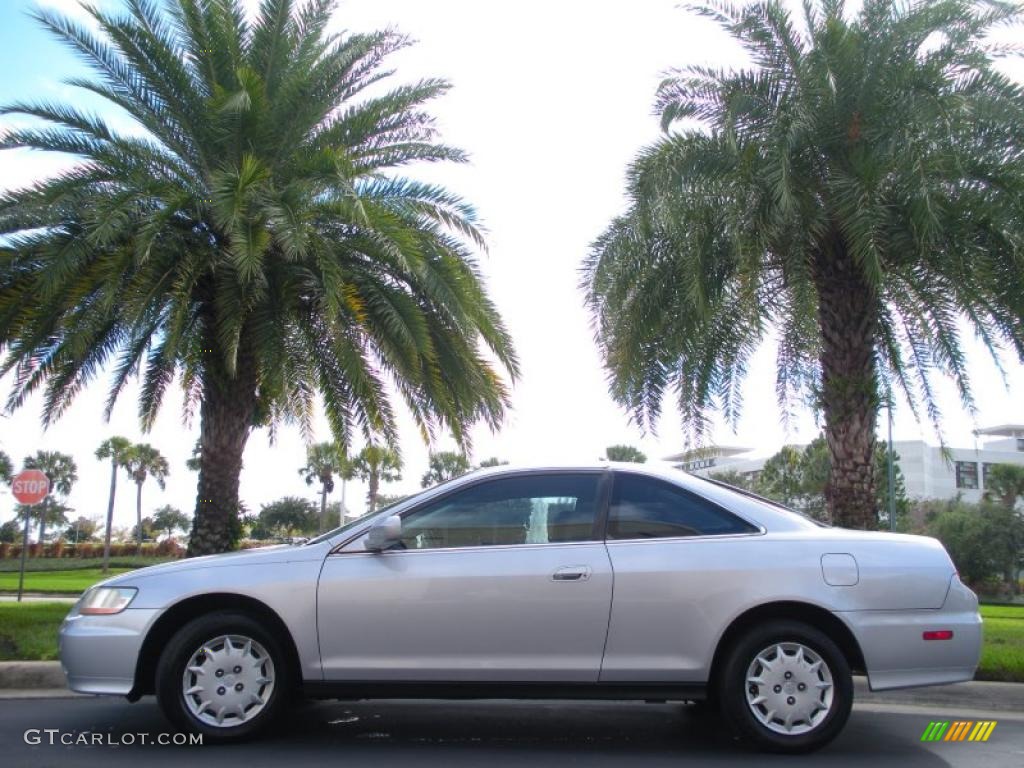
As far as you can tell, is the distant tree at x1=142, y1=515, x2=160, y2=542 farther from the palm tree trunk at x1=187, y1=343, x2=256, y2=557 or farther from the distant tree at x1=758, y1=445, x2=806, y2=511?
the palm tree trunk at x1=187, y1=343, x2=256, y2=557

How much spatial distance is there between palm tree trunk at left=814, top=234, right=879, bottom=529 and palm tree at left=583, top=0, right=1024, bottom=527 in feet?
0.05

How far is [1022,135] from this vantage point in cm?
979

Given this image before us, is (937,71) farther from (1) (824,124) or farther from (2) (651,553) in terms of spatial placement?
(2) (651,553)

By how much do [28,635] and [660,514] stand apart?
624 cm

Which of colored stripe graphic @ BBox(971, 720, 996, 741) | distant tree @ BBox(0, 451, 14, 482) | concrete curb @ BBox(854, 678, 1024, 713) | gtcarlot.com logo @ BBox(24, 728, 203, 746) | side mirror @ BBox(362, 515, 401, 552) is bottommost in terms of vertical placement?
colored stripe graphic @ BBox(971, 720, 996, 741)

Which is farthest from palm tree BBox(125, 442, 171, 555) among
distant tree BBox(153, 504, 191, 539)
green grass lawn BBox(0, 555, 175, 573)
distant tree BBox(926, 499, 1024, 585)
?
distant tree BBox(926, 499, 1024, 585)

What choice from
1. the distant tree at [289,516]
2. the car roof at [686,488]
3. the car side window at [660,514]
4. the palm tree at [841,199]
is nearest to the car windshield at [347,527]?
the car roof at [686,488]

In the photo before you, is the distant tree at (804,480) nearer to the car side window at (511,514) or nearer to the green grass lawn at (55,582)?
the green grass lawn at (55,582)

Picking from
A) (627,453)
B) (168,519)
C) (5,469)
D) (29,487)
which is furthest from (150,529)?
(29,487)

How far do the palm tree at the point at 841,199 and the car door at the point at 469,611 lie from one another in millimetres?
5408

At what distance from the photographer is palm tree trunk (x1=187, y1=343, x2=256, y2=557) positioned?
11.8m

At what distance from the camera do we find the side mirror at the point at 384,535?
5.41 m

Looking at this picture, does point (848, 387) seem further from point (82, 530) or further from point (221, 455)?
point (82, 530)

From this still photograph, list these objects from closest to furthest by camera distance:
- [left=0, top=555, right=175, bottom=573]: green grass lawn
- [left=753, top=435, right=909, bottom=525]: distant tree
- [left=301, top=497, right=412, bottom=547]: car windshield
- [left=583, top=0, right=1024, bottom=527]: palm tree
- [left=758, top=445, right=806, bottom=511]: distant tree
Answer: 1. [left=301, top=497, right=412, bottom=547]: car windshield
2. [left=583, top=0, right=1024, bottom=527]: palm tree
3. [left=753, top=435, right=909, bottom=525]: distant tree
4. [left=0, top=555, right=175, bottom=573]: green grass lawn
5. [left=758, top=445, right=806, bottom=511]: distant tree
